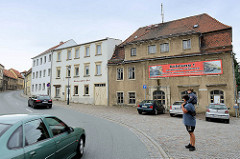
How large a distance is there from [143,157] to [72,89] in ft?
80.6

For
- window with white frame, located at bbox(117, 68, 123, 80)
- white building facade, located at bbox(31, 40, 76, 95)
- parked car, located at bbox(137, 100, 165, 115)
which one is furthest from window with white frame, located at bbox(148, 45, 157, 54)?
white building facade, located at bbox(31, 40, 76, 95)

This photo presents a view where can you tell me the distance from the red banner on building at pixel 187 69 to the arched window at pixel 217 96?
2.01m

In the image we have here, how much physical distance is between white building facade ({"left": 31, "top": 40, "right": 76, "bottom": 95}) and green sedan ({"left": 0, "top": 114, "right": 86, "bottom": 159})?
2953cm

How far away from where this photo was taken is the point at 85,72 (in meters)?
27.0

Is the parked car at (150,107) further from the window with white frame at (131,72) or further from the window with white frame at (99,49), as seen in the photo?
the window with white frame at (99,49)

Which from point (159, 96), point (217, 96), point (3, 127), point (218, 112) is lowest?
point (218, 112)

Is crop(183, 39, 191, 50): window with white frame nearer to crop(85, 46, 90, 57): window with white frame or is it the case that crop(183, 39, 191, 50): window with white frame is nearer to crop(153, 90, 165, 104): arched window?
crop(153, 90, 165, 104): arched window

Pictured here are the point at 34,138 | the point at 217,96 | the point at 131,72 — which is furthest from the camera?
the point at 131,72

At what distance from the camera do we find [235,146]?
6.26m

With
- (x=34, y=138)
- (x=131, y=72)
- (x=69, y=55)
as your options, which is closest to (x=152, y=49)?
(x=131, y=72)

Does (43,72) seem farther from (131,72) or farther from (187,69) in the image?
(187,69)

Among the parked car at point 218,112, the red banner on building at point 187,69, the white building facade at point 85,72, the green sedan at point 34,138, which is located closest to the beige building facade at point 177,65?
the red banner on building at point 187,69

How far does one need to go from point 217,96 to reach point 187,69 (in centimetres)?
401

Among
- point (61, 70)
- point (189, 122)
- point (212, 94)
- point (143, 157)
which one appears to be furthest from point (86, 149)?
point (61, 70)
